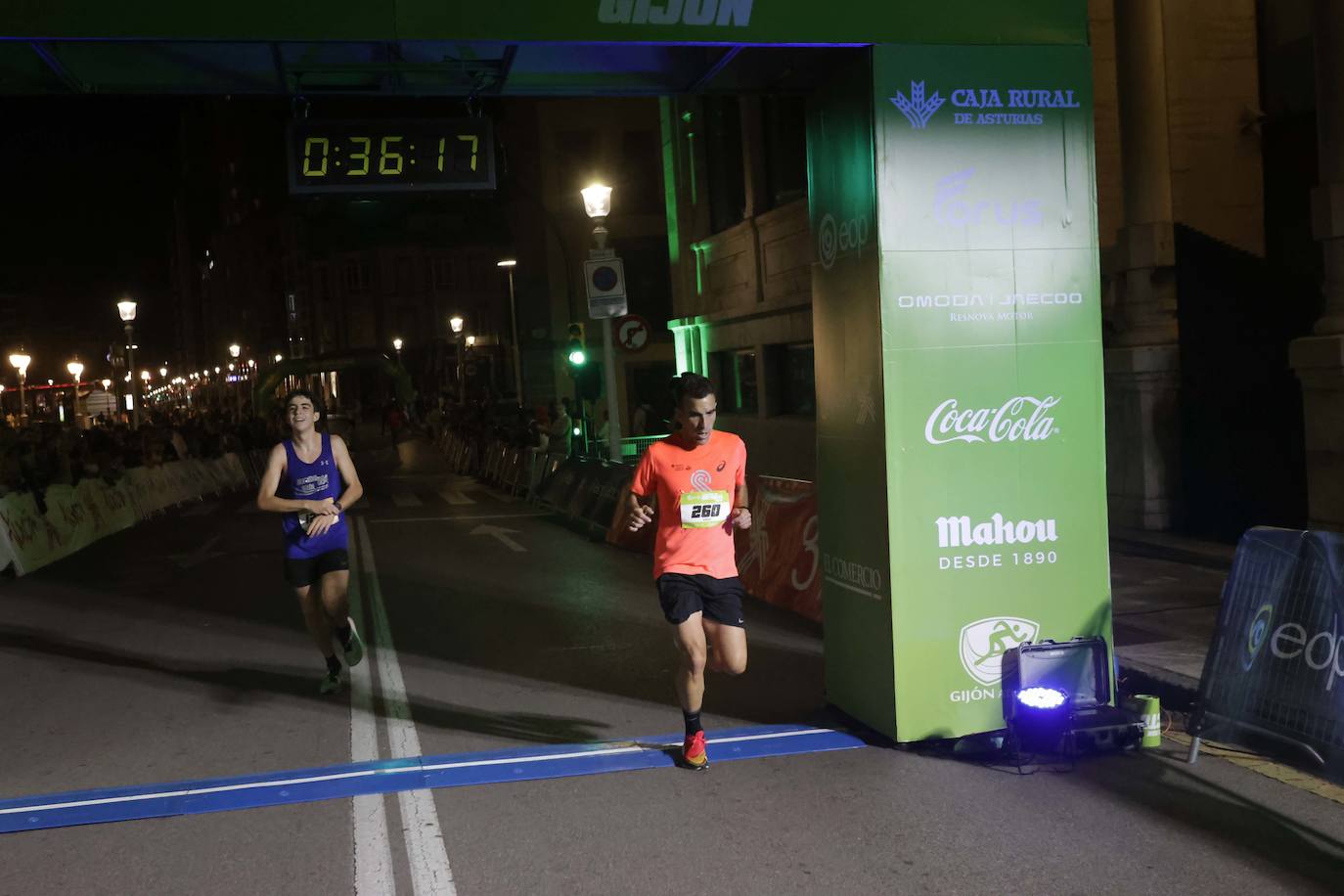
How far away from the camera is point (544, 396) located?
57812mm

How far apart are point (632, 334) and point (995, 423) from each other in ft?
47.3

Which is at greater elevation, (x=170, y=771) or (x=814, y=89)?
(x=814, y=89)

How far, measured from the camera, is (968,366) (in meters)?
6.68

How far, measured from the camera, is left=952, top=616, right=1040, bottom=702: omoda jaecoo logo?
22.2 feet

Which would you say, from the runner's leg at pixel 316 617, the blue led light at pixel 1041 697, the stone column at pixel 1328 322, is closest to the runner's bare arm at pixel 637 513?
the blue led light at pixel 1041 697

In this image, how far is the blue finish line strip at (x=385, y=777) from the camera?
20.2 ft

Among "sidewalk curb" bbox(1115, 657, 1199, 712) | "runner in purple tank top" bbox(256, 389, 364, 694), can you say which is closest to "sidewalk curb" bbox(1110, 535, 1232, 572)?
"sidewalk curb" bbox(1115, 657, 1199, 712)

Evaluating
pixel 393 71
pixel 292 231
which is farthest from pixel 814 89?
pixel 292 231

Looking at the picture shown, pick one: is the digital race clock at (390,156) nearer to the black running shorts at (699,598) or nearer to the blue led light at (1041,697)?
the black running shorts at (699,598)

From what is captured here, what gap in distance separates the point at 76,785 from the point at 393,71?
13.5 feet

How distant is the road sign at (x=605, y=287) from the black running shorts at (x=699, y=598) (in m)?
13.2

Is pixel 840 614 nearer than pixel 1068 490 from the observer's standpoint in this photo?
No

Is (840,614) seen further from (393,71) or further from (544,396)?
(544,396)

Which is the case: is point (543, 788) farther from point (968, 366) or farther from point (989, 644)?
point (968, 366)
